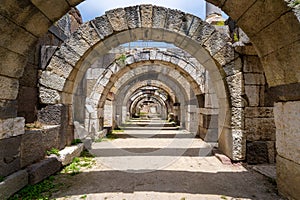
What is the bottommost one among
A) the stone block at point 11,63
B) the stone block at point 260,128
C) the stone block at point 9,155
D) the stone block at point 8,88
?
the stone block at point 9,155

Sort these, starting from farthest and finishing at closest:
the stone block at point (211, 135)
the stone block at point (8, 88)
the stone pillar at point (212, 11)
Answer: the stone pillar at point (212, 11) → the stone block at point (211, 135) → the stone block at point (8, 88)

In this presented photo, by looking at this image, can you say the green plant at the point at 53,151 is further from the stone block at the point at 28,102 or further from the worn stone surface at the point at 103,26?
the worn stone surface at the point at 103,26

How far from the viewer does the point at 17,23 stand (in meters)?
2.26

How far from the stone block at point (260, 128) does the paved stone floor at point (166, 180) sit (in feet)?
2.25

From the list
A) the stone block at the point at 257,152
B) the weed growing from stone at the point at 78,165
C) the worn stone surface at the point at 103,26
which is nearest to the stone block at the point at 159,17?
the worn stone surface at the point at 103,26

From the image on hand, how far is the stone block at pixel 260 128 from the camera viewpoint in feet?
13.8

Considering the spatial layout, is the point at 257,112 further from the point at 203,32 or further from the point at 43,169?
the point at 43,169

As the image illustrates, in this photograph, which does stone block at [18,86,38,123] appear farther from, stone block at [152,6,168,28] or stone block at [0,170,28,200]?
stone block at [152,6,168,28]

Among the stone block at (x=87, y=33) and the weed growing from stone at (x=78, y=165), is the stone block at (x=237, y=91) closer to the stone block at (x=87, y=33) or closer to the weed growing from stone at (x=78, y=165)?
the stone block at (x=87, y=33)

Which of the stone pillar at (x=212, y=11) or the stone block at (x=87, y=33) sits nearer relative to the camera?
the stone block at (x=87, y=33)

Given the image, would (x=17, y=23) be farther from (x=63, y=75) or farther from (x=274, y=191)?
(x=274, y=191)

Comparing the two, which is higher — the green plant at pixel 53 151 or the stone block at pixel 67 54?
the stone block at pixel 67 54

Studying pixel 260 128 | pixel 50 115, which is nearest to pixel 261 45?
pixel 260 128

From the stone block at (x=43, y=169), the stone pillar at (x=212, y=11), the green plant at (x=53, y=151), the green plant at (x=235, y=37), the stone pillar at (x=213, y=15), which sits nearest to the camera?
the stone block at (x=43, y=169)
